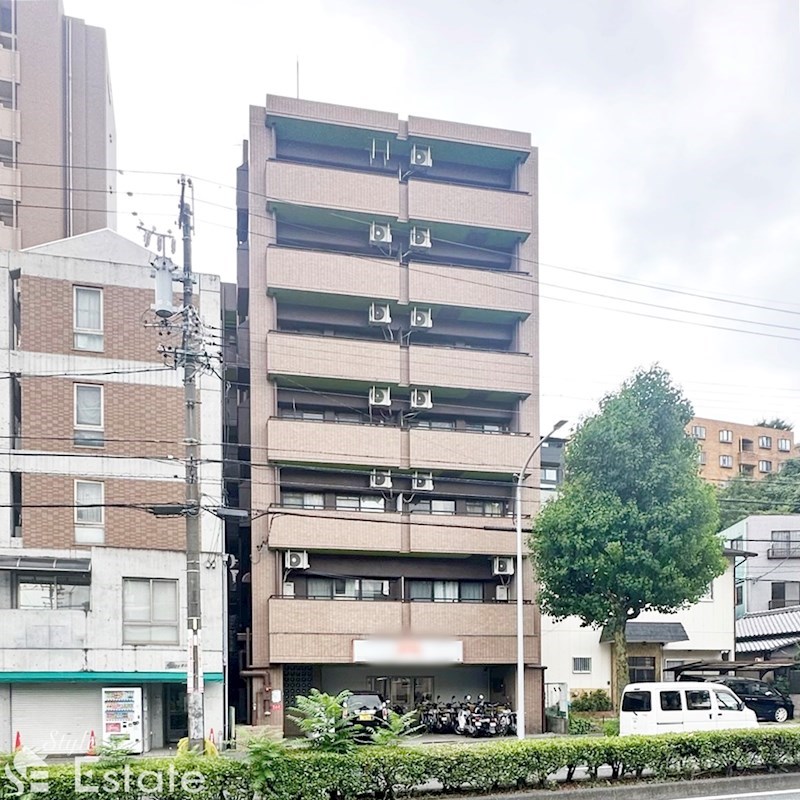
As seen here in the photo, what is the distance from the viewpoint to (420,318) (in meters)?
28.6

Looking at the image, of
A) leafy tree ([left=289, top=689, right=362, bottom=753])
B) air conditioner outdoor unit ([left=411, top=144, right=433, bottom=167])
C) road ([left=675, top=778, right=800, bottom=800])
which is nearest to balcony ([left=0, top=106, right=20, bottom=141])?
air conditioner outdoor unit ([left=411, top=144, right=433, bottom=167])

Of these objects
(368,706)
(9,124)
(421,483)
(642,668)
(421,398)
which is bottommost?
(642,668)

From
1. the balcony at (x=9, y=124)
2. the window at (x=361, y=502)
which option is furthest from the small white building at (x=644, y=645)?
the balcony at (x=9, y=124)

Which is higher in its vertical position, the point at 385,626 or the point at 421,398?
the point at 421,398

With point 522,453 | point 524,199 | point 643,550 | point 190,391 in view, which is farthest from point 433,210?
point 190,391

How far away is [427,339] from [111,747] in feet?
67.9

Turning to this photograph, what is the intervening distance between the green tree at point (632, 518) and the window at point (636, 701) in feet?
Result: 13.6

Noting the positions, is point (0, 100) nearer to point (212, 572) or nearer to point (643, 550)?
point (212, 572)

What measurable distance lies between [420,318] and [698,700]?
49.2 feet

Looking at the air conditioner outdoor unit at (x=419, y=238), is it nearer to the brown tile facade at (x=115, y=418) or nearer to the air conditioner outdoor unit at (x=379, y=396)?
the air conditioner outdoor unit at (x=379, y=396)

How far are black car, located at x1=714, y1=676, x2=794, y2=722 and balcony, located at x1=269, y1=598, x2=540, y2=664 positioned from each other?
19.9 feet

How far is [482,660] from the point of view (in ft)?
86.5

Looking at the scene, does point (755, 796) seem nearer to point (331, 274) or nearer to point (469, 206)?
point (331, 274)

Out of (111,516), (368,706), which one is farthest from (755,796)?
(111,516)
